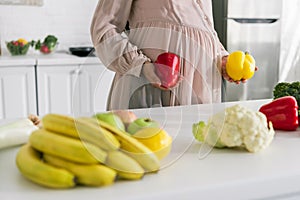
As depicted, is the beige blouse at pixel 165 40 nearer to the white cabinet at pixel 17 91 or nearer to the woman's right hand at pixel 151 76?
the woman's right hand at pixel 151 76

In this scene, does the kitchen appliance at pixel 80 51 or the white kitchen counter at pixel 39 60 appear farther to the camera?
the kitchen appliance at pixel 80 51

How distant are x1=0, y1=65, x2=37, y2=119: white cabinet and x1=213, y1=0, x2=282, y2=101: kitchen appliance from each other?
137 cm

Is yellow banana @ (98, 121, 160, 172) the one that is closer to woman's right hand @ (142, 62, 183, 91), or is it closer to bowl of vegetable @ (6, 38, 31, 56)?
woman's right hand @ (142, 62, 183, 91)

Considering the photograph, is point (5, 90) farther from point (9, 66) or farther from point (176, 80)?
point (176, 80)

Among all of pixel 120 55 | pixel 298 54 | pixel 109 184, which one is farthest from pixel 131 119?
pixel 298 54

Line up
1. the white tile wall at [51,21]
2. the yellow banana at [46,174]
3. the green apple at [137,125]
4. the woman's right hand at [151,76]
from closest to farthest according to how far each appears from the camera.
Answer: the yellow banana at [46,174]
the green apple at [137,125]
the woman's right hand at [151,76]
the white tile wall at [51,21]

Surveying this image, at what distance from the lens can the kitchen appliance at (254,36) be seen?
318 cm

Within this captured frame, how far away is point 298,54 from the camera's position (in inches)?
146

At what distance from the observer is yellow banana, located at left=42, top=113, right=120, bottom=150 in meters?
0.78

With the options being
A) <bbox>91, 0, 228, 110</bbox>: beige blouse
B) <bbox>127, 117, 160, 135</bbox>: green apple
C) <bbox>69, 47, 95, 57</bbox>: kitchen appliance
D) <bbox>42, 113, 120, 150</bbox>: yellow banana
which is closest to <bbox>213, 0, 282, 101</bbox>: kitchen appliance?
<bbox>69, 47, 95, 57</bbox>: kitchen appliance

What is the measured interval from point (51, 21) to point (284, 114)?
8.61ft

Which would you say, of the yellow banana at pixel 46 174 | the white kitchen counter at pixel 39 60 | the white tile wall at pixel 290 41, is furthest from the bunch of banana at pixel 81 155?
the white tile wall at pixel 290 41

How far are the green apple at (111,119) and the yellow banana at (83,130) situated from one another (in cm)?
4

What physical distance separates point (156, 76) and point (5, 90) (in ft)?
6.85
